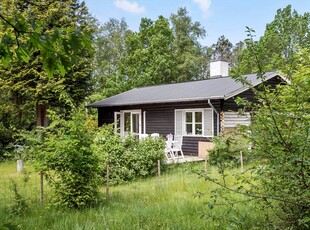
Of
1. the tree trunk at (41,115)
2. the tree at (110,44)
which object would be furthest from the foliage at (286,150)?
the tree at (110,44)

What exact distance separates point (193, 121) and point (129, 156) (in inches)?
222

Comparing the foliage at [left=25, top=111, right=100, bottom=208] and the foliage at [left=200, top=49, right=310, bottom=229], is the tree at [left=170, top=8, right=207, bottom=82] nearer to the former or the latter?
the foliage at [left=25, top=111, right=100, bottom=208]

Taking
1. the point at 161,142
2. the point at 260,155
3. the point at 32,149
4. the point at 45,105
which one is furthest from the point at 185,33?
the point at 260,155

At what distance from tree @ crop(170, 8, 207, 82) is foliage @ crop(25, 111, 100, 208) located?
26.8 meters

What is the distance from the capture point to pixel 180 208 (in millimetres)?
5145

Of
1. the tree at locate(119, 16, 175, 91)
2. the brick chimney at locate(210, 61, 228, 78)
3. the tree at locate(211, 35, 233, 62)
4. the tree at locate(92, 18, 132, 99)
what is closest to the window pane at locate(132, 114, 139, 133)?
the brick chimney at locate(210, 61, 228, 78)

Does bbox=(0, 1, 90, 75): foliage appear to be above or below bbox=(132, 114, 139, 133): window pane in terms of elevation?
above

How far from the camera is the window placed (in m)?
13.8

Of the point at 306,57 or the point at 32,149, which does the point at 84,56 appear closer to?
the point at 32,149

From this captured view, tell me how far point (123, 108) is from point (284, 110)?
49.9 feet

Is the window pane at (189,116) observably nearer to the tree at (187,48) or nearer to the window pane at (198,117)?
the window pane at (198,117)

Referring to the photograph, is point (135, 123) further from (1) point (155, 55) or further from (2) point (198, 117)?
(1) point (155, 55)

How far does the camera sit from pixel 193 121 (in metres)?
14.4

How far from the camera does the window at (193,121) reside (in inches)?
542
